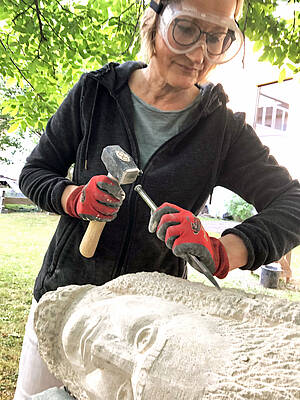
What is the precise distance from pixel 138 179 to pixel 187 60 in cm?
50

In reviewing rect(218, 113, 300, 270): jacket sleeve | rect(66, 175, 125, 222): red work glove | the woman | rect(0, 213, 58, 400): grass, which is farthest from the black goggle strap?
rect(0, 213, 58, 400): grass

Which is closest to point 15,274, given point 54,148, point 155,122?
point 54,148

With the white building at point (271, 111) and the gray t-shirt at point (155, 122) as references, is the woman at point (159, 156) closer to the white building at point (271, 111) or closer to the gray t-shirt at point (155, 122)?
the gray t-shirt at point (155, 122)

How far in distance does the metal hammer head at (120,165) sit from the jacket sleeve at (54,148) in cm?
30

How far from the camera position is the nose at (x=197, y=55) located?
1382 millimetres

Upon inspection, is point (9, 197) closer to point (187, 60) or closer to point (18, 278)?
point (18, 278)

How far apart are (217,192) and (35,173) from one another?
10008mm

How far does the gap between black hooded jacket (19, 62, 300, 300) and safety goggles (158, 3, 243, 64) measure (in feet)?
0.76

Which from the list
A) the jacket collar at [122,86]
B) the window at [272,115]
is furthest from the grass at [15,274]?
the window at [272,115]

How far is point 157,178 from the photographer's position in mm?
1492

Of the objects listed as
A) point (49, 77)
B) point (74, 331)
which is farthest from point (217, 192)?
point (74, 331)

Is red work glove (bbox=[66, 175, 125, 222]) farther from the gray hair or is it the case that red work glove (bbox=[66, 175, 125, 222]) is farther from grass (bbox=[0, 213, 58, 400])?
grass (bbox=[0, 213, 58, 400])

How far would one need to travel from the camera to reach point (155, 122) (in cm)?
157

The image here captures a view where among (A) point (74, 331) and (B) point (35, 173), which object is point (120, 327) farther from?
(B) point (35, 173)
